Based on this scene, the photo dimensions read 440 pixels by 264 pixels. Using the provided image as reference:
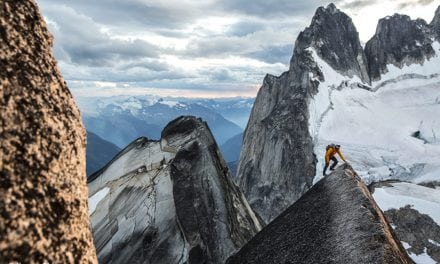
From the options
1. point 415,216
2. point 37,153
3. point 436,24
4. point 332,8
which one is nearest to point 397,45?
point 436,24

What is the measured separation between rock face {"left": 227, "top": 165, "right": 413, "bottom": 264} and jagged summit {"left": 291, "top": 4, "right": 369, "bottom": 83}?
112281 millimetres

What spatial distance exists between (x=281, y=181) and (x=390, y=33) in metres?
82.4

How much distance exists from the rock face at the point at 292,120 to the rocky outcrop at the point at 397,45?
693 centimetres

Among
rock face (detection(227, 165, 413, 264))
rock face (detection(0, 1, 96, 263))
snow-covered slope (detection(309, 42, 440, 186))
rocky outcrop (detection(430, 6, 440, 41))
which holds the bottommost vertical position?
snow-covered slope (detection(309, 42, 440, 186))

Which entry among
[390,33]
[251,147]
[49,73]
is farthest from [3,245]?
[390,33]

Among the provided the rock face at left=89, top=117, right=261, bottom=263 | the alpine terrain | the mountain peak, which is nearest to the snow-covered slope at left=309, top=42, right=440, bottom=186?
the alpine terrain

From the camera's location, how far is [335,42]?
134m

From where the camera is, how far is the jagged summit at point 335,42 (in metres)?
130

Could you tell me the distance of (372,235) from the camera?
9211 mm

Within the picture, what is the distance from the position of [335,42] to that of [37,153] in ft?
454

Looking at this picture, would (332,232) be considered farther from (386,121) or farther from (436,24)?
(436,24)

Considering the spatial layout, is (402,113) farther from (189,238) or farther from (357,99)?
(189,238)

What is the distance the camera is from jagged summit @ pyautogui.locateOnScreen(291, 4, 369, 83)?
130 meters

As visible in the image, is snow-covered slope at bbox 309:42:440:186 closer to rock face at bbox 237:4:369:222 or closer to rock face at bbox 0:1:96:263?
rock face at bbox 237:4:369:222
